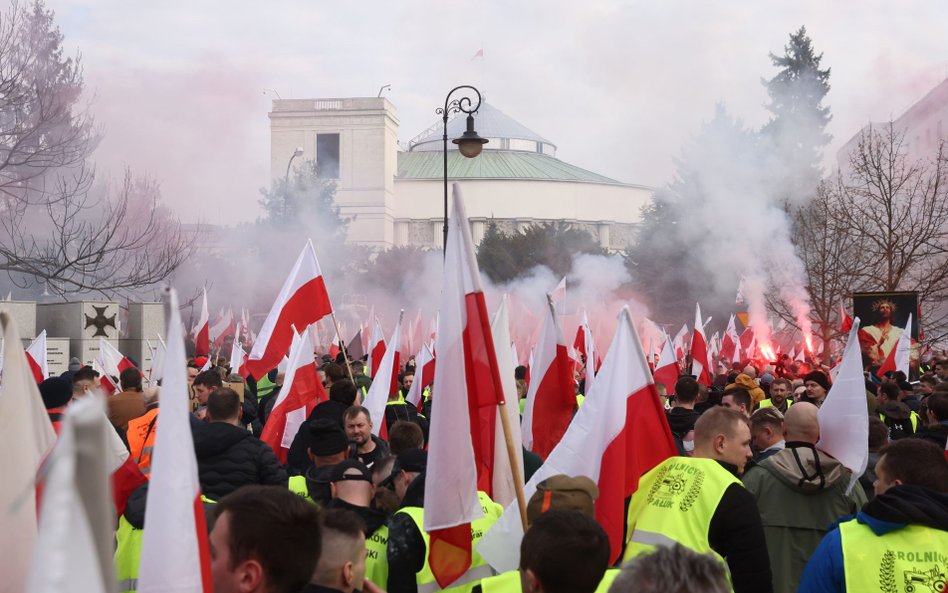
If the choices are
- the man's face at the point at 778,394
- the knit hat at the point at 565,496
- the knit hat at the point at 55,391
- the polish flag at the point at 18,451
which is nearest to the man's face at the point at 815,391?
the man's face at the point at 778,394

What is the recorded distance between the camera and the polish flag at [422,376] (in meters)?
12.5

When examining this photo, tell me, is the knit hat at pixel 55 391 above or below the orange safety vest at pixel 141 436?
above

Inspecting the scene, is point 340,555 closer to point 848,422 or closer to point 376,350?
point 848,422

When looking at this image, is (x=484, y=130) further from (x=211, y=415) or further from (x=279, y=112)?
(x=211, y=415)

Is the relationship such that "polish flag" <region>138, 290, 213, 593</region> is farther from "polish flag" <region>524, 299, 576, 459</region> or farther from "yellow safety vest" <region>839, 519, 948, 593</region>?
"polish flag" <region>524, 299, 576, 459</region>

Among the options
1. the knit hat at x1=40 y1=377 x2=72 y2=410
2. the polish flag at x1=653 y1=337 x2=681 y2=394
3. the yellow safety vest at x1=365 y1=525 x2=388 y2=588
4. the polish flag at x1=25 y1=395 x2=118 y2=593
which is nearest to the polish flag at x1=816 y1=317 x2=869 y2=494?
the yellow safety vest at x1=365 y1=525 x2=388 y2=588

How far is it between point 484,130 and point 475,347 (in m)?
116

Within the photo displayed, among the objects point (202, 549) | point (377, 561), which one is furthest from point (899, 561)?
point (202, 549)

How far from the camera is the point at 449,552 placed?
458 cm

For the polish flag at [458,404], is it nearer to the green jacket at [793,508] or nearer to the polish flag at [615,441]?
the polish flag at [615,441]

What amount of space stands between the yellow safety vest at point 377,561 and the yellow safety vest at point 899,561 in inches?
72.2

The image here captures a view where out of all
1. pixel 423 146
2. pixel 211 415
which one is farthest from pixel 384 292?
pixel 211 415

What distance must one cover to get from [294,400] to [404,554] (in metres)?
4.38

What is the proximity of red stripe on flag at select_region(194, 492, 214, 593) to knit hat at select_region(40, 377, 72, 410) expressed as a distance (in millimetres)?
4932
